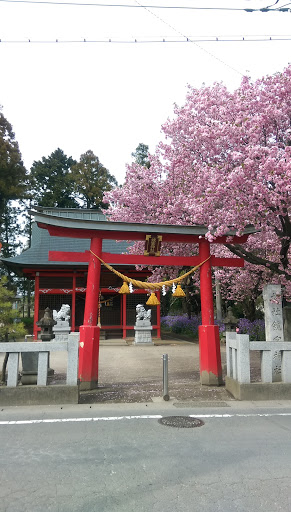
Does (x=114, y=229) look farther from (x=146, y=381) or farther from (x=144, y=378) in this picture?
(x=144, y=378)

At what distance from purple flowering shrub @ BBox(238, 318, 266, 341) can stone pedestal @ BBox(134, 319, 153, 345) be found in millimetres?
4725

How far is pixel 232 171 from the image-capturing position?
898 centimetres

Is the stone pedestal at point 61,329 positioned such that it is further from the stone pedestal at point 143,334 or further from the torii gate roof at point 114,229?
the torii gate roof at point 114,229

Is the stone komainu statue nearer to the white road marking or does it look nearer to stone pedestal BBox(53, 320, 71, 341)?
stone pedestal BBox(53, 320, 71, 341)

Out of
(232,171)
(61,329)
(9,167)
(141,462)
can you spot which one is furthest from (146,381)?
(9,167)

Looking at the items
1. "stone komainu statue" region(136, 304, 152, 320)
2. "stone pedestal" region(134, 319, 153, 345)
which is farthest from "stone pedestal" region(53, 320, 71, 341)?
"stone komainu statue" region(136, 304, 152, 320)

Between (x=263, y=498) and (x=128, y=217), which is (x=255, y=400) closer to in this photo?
(x=263, y=498)

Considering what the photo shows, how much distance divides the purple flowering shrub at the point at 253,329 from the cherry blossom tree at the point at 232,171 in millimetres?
4781

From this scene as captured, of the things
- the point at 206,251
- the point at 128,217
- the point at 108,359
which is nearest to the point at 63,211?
the point at 128,217

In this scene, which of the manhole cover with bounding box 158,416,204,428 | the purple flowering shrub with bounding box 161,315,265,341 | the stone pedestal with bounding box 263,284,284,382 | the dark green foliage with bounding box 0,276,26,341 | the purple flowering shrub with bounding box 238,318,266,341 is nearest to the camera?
the manhole cover with bounding box 158,416,204,428

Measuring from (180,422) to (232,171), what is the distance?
584 centimetres

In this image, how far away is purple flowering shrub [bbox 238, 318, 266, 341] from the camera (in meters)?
17.7

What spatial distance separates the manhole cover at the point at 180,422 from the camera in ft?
18.8

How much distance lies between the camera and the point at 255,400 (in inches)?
288
